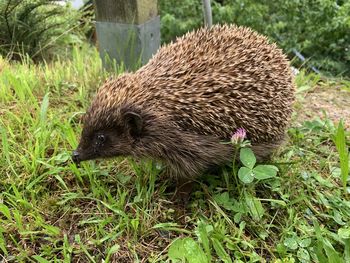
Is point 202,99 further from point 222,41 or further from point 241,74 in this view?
point 222,41

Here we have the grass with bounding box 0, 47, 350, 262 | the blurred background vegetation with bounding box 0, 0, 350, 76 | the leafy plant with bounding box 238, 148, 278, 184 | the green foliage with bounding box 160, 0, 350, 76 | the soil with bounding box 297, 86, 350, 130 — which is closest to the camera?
the grass with bounding box 0, 47, 350, 262

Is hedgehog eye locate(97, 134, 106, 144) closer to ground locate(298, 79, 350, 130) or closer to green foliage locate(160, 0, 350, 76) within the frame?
ground locate(298, 79, 350, 130)

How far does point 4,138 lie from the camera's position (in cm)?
308

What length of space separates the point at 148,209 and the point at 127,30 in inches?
80.1

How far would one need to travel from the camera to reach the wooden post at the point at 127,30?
13.5 feet

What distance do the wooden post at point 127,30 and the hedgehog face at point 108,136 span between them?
154cm

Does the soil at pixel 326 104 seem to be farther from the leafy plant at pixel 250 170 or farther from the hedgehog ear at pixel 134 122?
the hedgehog ear at pixel 134 122

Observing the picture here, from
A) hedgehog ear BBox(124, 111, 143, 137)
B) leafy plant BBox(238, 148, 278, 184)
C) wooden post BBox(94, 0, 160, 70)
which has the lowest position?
Result: leafy plant BBox(238, 148, 278, 184)

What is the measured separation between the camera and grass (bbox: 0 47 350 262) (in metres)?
2.68

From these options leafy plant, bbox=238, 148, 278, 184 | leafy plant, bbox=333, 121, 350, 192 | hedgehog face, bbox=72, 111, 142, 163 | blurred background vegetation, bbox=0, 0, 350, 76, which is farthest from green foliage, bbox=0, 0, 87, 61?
leafy plant, bbox=333, 121, 350, 192

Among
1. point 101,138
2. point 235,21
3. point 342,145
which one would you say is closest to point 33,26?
point 235,21

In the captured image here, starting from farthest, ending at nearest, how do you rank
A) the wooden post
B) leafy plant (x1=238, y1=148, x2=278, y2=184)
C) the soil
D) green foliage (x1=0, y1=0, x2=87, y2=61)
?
green foliage (x1=0, y1=0, x2=87, y2=61) < the soil < the wooden post < leafy plant (x1=238, y1=148, x2=278, y2=184)

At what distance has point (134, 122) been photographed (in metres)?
2.88

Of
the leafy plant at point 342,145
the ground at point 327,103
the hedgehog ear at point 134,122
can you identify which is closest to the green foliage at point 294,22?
the ground at point 327,103
